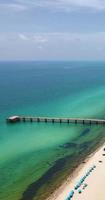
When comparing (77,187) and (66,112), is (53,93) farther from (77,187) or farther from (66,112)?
(77,187)

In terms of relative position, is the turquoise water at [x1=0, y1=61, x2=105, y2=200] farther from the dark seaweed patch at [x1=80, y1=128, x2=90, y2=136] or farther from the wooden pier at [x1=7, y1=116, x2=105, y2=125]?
the wooden pier at [x1=7, y1=116, x2=105, y2=125]

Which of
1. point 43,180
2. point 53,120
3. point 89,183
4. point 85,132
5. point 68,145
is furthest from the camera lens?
point 53,120

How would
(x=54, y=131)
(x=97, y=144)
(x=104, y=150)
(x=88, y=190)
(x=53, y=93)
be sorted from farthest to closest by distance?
(x=53, y=93)
(x=54, y=131)
(x=97, y=144)
(x=104, y=150)
(x=88, y=190)

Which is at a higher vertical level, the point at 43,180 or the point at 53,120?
the point at 53,120

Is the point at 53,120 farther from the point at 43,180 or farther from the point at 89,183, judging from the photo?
the point at 89,183

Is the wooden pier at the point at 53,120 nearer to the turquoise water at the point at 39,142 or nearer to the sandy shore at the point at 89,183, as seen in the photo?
the turquoise water at the point at 39,142

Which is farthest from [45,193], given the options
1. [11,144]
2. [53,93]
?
[53,93]

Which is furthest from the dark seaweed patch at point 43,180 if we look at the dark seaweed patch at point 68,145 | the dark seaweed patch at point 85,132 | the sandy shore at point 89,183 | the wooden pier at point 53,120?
the wooden pier at point 53,120

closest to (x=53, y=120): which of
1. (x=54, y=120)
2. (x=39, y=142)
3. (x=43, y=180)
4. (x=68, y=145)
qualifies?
(x=54, y=120)

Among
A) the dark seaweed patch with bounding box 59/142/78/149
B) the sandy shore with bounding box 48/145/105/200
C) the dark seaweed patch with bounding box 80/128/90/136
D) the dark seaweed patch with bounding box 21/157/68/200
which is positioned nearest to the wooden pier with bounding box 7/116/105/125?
the dark seaweed patch with bounding box 80/128/90/136
